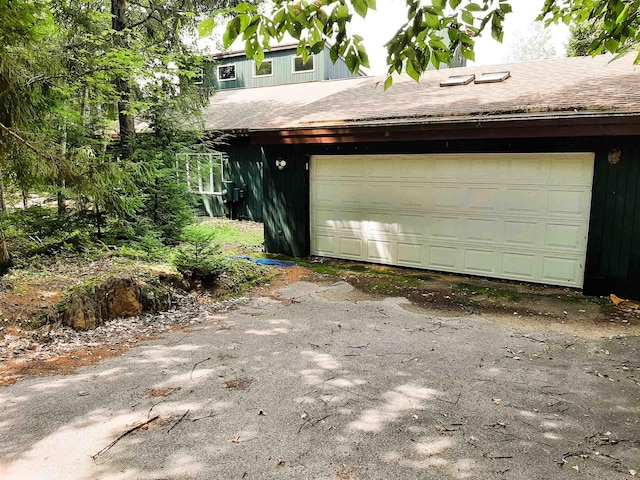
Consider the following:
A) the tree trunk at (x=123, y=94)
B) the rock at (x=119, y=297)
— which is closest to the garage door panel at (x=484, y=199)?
the rock at (x=119, y=297)

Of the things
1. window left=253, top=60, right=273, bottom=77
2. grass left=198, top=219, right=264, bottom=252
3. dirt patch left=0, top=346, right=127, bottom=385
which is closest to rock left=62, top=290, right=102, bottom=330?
dirt patch left=0, top=346, right=127, bottom=385

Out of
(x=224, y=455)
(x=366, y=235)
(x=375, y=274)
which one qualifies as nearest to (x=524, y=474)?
(x=224, y=455)

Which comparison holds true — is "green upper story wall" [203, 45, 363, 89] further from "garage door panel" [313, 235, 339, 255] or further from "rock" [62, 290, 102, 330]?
"rock" [62, 290, 102, 330]

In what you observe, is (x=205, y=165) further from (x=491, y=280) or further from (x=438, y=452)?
(x=438, y=452)

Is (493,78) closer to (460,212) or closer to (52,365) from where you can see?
(460,212)

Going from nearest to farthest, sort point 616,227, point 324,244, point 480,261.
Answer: point 616,227 < point 480,261 < point 324,244

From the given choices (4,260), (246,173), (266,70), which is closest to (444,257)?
(4,260)

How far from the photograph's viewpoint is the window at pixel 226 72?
18.6 m

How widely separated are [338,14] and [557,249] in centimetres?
552

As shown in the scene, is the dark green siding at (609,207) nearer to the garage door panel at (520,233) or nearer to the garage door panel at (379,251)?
the garage door panel at (520,233)

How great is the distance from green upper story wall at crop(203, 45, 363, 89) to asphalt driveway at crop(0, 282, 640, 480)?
14.5m

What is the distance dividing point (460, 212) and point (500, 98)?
1.98 meters

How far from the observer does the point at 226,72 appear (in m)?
18.7

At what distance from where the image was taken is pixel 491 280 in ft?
22.7
